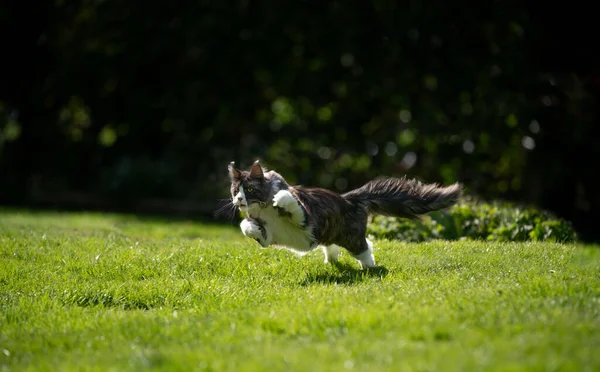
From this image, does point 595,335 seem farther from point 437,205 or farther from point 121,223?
point 121,223

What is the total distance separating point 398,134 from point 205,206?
4976mm

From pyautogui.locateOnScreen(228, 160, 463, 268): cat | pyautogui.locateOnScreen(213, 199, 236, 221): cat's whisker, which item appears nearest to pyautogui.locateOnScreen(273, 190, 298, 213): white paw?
pyautogui.locateOnScreen(228, 160, 463, 268): cat

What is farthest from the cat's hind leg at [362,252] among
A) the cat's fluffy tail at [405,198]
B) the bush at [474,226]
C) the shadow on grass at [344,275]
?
the bush at [474,226]

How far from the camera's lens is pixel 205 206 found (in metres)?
18.9

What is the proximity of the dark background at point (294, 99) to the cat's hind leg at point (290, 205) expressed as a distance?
8.89 m

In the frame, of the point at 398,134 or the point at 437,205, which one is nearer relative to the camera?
the point at 437,205

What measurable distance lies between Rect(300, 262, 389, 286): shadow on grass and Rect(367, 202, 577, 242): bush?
3080 millimetres

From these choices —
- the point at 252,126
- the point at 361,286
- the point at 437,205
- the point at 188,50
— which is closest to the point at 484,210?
the point at 437,205

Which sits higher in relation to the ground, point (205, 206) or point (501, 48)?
point (501, 48)

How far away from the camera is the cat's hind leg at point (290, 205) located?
26.5 ft

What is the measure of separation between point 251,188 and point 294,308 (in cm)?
218

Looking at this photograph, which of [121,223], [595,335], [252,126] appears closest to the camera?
[595,335]

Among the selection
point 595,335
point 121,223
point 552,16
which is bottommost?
point 121,223

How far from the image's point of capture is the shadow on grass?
8047mm
